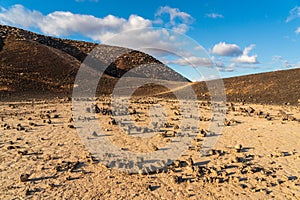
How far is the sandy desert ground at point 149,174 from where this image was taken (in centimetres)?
962

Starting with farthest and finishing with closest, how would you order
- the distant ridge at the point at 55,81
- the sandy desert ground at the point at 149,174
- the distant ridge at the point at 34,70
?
1. the distant ridge at the point at 34,70
2. the distant ridge at the point at 55,81
3. the sandy desert ground at the point at 149,174

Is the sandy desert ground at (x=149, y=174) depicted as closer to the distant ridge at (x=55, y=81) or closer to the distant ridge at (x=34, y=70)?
the distant ridge at (x=55, y=81)

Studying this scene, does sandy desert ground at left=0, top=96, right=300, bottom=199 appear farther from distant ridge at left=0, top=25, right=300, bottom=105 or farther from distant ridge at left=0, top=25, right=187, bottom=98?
distant ridge at left=0, top=25, right=187, bottom=98

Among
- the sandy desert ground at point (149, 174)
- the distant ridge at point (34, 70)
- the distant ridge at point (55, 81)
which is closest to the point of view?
the sandy desert ground at point (149, 174)

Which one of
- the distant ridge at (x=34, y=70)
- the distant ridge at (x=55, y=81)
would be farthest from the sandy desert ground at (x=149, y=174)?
the distant ridge at (x=34, y=70)

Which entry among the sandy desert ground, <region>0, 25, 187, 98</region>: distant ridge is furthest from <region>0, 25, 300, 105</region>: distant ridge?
the sandy desert ground

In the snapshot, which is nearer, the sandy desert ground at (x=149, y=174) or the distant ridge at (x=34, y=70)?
A: the sandy desert ground at (x=149, y=174)

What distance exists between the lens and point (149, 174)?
11.1 meters

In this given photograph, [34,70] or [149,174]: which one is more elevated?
[34,70]

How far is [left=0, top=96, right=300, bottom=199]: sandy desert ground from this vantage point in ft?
31.6

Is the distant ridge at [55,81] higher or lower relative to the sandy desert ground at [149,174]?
higher

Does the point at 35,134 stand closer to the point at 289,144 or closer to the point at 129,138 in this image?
the point at 129,138

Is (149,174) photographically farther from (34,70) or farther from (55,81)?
(34,70)

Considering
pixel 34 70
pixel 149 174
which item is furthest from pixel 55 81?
pixel 149 174
